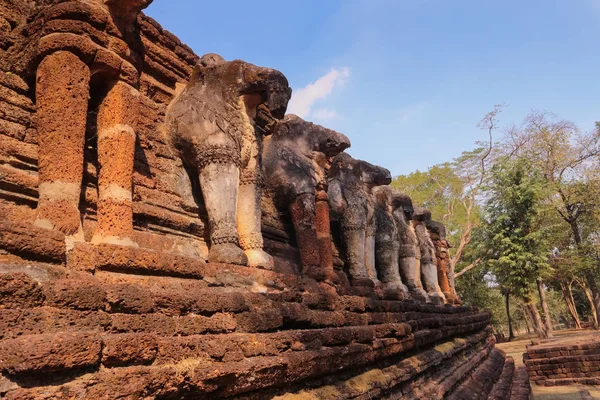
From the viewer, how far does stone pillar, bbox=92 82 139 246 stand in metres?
2.94

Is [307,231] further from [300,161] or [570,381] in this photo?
[570,381]

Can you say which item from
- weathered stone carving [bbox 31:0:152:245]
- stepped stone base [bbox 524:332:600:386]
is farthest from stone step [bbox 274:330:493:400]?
stepped stone base [bbox 524:332:600:386]

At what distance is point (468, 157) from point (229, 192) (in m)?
27.7

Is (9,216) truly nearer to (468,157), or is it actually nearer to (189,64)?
(189,64)

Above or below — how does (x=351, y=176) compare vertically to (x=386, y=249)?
above

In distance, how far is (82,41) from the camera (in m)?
3.03

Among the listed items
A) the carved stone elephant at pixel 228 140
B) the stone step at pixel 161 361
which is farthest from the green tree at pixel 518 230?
the stone step at pixel 161 361

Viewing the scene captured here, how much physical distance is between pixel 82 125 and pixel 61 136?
6.4 inches

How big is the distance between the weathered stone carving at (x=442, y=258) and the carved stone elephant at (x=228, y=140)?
9136 mm

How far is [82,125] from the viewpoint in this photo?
9.66 feet

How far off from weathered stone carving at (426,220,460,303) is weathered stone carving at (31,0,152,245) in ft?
34.8

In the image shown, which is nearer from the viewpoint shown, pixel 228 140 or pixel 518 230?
pixel 228 140

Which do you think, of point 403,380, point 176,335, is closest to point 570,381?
point 403,380

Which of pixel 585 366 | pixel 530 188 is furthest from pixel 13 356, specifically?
pixel 530 188
